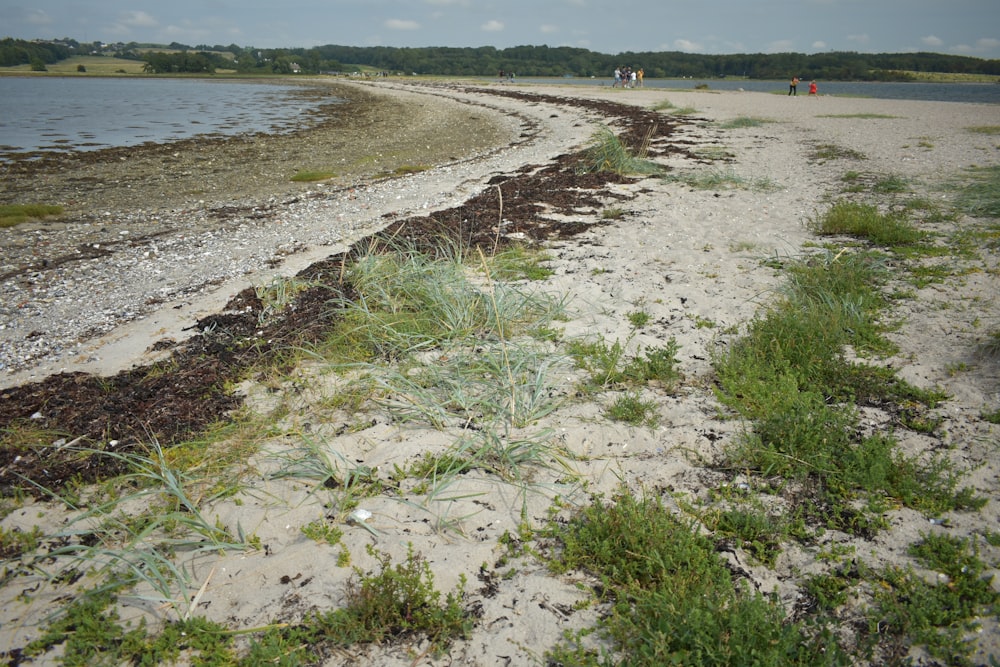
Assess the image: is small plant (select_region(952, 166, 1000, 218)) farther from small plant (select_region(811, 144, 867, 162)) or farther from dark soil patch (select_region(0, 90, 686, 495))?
dark soil patch (select_region(0, 90, 686, 495))

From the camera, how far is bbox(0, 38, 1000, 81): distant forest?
273ft

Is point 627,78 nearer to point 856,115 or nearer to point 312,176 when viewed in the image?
point 856,115

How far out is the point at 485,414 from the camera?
12.1 feet

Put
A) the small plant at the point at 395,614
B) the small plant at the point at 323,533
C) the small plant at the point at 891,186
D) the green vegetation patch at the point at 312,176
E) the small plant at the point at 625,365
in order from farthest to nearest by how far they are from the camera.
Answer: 1. the green vegetation patch at the point at 312,176
2. the small plant at the point at 891,186
3. the small plant at the point at 625,365
4. the small plant at the point at 323,533
5. the small plant at the point at 395,614

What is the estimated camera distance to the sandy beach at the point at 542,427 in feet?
7.88

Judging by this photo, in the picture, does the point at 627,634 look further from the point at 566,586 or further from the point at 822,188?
the point at 822,188

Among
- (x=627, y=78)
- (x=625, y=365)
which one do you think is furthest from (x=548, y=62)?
(x=625, y=365)

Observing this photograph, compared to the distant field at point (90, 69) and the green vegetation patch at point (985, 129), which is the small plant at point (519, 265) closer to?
the green vegetation patch at point (985, 129)

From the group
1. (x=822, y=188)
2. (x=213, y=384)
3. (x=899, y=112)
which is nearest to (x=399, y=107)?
(x=899, y=112)

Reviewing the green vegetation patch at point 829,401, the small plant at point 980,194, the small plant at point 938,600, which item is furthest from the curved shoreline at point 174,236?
the small plant at point 980,194

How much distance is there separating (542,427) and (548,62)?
464 feet

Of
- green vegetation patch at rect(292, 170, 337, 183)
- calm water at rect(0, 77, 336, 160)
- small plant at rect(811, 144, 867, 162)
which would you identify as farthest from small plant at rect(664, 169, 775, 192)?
calm water at rect(0, 77, 336, 160)

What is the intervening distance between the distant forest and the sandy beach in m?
88.5

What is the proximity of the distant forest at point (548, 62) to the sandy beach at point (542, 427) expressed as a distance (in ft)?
290
